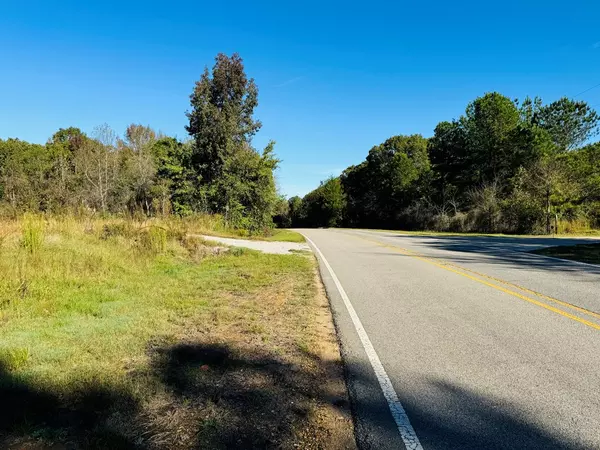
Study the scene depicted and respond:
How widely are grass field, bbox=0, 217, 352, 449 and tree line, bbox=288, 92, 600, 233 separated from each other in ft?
96.5

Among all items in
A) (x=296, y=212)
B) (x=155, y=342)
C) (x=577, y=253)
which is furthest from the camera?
(x=296, y=212)

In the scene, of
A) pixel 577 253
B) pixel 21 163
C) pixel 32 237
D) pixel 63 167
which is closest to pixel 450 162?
pixel 577 253

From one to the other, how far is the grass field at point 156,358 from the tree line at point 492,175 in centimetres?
2940

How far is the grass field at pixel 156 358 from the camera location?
117 inches

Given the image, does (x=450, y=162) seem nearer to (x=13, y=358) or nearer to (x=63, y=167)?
(x=63, y=167)

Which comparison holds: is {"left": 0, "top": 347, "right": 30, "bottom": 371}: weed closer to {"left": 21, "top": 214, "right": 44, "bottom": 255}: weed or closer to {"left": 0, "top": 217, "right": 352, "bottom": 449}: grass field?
{"left": 0, "top": 217, "right": 352, "bottom": 449}: grass field

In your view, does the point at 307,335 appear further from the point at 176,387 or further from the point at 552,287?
the point at 552,287

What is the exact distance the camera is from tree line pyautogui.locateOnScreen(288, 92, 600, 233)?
30406 mm

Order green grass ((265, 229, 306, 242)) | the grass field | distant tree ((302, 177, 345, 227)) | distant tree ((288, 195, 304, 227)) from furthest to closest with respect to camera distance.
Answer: distant tree ((288, 195, 304, 227))
distant tree ((302, 177, 345, 227))
green grass ((265, 229, 306, 242))
the grass field

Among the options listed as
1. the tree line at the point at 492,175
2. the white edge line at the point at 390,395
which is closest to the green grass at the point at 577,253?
the white edge line at the point at 390,395

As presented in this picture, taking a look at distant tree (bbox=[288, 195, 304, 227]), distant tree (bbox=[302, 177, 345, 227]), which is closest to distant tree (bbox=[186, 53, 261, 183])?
distant tree (bbox=[302, 177, 345, 227])

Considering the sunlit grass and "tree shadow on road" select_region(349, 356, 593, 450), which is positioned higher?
the sunlit grass

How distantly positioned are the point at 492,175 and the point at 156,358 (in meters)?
45.6

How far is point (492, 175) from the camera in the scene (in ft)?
141
